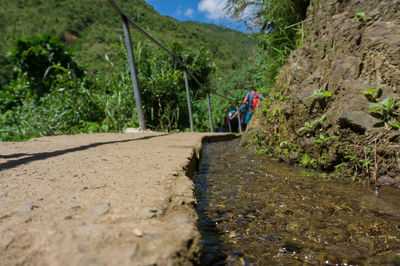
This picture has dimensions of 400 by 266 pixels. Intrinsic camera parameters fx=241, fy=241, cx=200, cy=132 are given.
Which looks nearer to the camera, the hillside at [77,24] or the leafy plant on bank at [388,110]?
the leafy plant on bank at [388,110]

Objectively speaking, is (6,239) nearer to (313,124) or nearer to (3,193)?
(3,193)

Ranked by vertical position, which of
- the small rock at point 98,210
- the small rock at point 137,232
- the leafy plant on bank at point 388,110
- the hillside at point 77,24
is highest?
the hillside at point 77,24

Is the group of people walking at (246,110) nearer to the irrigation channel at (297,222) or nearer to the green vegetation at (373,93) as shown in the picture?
the green vegetation at (373,93)

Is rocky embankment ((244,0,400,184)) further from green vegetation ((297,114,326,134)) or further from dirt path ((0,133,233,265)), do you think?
dirt path ((0,133,233,265))

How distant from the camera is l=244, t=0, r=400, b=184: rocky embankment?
124 centimetres

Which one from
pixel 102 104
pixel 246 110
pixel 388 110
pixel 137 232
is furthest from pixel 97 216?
pixel 246 110

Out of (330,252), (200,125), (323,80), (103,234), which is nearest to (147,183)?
(103,234)

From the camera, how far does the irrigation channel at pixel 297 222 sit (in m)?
0.63

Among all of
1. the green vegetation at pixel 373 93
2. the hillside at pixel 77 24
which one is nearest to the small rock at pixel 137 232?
the green vegetation at pixel 373 93

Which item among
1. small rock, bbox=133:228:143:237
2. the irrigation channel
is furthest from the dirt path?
the irrigation channel

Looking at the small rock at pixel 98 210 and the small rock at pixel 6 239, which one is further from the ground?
the small rock at pixel 6 239

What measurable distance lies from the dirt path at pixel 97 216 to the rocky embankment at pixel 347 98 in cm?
99

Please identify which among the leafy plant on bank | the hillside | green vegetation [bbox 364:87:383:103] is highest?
the hillside

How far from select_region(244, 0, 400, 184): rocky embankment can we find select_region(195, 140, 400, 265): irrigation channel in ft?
0.62
